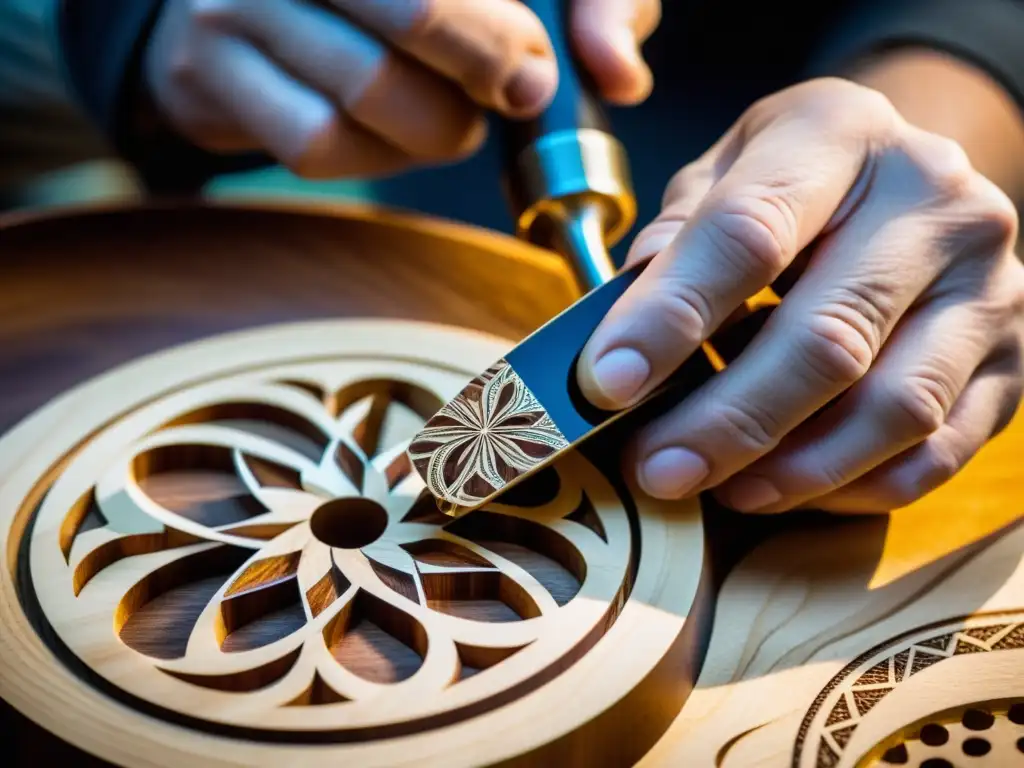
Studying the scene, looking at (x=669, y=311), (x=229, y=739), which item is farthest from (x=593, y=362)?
(x=229, y=739)

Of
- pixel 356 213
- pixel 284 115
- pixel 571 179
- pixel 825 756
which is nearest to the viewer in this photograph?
pixel 825 756

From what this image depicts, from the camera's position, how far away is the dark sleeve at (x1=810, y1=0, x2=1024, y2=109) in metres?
1.00

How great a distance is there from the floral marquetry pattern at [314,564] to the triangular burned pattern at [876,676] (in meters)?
0.13

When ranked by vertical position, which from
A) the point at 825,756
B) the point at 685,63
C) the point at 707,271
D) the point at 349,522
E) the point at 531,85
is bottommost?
the point at 825,756

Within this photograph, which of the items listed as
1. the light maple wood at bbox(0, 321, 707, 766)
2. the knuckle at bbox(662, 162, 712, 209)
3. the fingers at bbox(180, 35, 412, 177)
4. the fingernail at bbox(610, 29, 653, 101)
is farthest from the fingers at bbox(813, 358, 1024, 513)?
the fingers at bbox(180, 35, 412, 177)

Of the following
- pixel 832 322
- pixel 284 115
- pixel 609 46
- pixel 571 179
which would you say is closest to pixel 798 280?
pixel 832 322

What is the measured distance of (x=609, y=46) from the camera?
76 centimetres

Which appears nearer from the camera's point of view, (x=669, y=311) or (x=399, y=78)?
(x=669, y=311)

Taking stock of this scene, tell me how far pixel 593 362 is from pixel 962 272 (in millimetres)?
249

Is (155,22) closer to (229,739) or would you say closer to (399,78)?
(399,78)

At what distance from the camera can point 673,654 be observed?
479mm

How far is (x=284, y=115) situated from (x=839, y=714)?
0.60m

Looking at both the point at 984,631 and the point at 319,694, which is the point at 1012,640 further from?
the point at 319,694

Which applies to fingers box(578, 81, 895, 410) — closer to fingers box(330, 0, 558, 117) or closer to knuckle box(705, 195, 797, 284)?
knuckle box(705, 195, 797, 284)
